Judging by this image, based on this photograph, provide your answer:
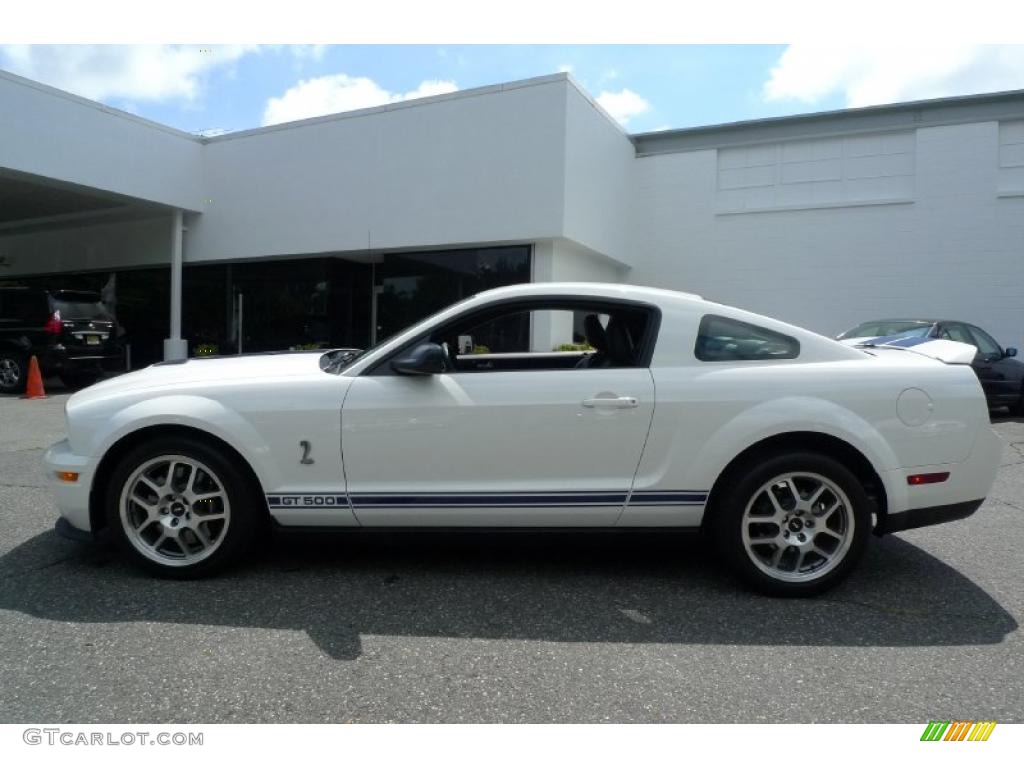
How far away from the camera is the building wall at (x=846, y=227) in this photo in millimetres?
13203

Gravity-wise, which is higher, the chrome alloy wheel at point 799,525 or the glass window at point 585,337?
the glass window at point 585,337

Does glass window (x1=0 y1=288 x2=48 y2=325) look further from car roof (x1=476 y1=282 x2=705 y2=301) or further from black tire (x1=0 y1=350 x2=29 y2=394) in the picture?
car roof (x1=476 y1=282 x2=705 y2=301)

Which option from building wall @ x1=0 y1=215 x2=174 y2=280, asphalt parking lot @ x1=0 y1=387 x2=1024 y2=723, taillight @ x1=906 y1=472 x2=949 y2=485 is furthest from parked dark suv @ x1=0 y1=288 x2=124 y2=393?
taillight @ x1=906 y1=472 x2=949 y2=485

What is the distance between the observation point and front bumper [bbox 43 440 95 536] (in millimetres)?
3453

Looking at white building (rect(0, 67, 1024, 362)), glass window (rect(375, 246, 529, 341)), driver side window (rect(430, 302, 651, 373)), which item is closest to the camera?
driver side window (rect(430, 302, 651, 373))

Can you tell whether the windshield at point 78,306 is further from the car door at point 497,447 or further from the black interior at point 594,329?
the car door at point 497,447

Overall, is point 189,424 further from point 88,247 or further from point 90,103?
point 88,247

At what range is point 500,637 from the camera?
294cm

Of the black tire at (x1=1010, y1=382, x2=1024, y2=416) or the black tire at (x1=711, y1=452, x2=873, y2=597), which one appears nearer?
the black tire at (x1=711, y1=452, x2=873, y2=597)

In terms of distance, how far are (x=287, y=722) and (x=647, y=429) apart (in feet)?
6.44

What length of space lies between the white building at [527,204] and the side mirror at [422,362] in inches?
344

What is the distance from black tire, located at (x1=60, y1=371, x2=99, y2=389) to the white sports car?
32.7 ft

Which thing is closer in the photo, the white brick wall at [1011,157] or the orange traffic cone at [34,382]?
the orange traffic cone at [34,382]
